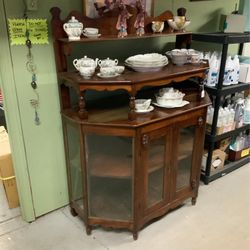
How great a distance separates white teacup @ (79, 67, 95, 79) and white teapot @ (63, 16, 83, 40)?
172 millimetres

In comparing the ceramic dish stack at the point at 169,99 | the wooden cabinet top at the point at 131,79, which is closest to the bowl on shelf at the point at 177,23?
the wooden cabinet top at the point at 131,79

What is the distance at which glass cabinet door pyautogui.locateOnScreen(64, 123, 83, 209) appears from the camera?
5.48 ft

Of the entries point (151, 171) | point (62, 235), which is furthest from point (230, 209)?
point (62, 235)

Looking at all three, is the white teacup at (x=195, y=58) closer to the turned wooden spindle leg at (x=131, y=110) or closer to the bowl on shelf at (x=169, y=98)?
the bowl on shelf at (x=169, y=98)

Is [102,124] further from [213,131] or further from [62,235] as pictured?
[213,131]

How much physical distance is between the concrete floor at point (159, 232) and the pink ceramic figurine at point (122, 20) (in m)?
1.26

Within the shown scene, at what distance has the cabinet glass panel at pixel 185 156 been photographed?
183 cm

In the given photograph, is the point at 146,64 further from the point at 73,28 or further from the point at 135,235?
the point at 135,235

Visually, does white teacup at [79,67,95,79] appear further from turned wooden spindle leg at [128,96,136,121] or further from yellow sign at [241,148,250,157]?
yellow sign at [241,148,250,157]

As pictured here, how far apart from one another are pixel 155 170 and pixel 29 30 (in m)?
1.09

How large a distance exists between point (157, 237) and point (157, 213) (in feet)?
0.48

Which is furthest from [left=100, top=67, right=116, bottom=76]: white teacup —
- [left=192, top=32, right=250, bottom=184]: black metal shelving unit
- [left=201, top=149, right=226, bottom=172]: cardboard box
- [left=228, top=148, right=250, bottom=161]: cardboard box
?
[left=228, top=148, right=250, bottom=161]: cardboard box

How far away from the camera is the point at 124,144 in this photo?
5.20 feet

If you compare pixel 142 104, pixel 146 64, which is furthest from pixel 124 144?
pixel 146 64
